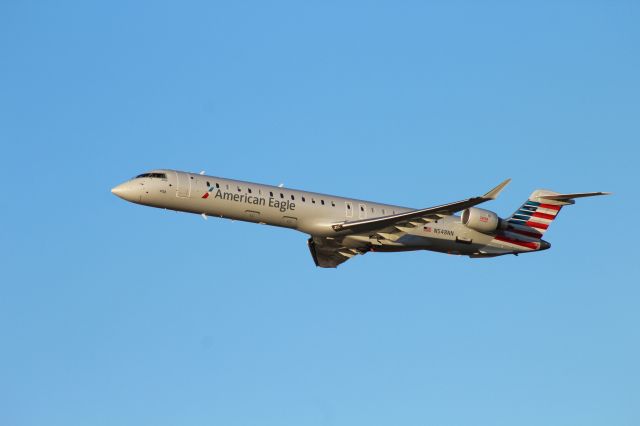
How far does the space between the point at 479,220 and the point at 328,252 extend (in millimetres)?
6062

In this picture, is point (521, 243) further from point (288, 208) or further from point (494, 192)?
point (288, 208)

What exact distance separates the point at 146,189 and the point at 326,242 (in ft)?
23.6

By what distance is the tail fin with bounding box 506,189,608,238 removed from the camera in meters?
45.8

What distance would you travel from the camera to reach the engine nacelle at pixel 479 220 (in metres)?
43.9

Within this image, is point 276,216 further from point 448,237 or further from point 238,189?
point 448,237

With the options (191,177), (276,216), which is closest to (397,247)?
(276,216)

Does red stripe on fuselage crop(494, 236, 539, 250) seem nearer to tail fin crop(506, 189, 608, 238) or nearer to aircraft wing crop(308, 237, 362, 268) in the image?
tail fin crop(506, 189, 608, 238)

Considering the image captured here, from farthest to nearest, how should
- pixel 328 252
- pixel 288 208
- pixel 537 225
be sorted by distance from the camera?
pixel 537 225
pixel 328 252
pixel 288 208

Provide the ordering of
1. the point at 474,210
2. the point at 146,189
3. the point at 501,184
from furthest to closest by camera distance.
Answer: the point at 474,210
the point at 146,189
the point at 501,184

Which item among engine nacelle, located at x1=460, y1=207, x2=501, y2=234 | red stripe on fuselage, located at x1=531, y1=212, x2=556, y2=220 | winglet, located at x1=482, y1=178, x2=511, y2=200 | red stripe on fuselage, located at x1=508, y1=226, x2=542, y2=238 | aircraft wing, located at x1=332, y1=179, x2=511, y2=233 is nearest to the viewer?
winglet, located at x1=482, y1=178, x2=511, y2=200

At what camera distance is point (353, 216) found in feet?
142

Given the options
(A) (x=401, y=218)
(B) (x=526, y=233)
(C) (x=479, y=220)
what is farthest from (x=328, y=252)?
(B) (x=526, y=233)

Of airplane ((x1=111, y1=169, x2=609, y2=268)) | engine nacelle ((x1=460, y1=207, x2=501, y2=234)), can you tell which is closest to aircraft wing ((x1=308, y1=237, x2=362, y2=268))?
airplane ((x1=111, y1=169, x2=609, y2=268))

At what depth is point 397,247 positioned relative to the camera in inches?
1719
